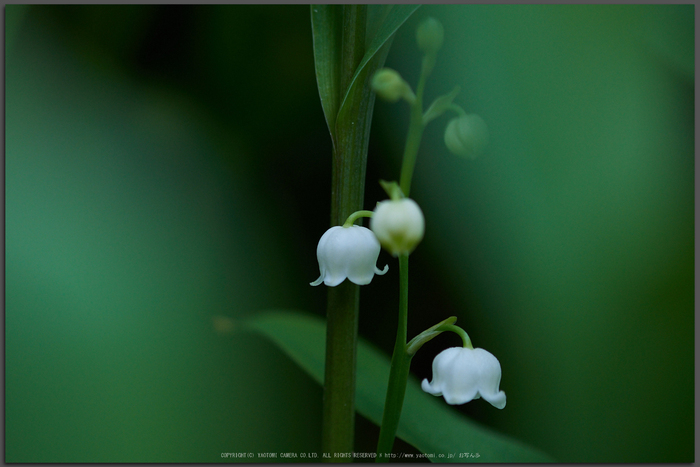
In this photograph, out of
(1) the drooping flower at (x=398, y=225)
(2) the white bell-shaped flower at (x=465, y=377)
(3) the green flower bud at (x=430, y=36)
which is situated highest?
(3) the green flower bud at (x=430, y=36)

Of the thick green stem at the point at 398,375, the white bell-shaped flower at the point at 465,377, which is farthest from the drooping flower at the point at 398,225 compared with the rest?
the white bell-shaped flower at the point at 465,377

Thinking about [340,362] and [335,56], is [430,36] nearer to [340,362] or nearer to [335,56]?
[335,56]

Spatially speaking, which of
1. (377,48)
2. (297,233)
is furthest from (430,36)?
(297,233)

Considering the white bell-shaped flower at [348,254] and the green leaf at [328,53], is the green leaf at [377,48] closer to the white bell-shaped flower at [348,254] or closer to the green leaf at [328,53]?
the green leaf at [328,53]

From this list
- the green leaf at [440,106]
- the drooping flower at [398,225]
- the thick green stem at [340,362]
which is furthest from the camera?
the thick green stem at [340,362]

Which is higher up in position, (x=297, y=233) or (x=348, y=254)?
(x=297, y=233)

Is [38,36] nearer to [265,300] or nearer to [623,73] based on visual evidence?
[265,300]
